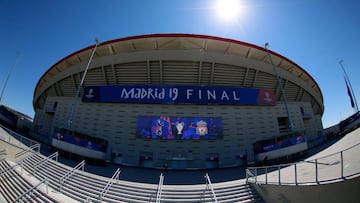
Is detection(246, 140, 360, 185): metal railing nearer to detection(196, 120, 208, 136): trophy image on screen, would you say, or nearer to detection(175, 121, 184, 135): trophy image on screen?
detection(196, 120, 208, 136): trophy image on screen

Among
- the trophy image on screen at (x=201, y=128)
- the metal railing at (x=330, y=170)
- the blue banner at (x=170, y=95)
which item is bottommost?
the metal railing at (x=330, y=170)

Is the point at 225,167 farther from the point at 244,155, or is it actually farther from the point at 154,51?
the point at 154,51

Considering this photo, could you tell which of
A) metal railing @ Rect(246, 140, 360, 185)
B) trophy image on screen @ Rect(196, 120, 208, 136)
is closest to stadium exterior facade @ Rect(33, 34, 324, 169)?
trophy image on screen @ Rect(196, 120, 208, 136)

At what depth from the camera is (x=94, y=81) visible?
19094 millimetres

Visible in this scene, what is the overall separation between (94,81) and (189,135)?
12.4m

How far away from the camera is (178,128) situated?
55.4 ft

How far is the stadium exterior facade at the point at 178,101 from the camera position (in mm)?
16750

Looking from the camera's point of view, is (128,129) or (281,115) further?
(281,115)

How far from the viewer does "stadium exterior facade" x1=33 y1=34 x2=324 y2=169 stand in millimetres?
16750

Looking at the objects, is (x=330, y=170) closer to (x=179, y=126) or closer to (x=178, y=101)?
(x=179, y=126)

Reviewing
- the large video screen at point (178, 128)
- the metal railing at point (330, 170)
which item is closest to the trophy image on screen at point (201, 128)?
the large video screen at point (178, 128)

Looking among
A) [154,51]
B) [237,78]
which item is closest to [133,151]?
[154,51]

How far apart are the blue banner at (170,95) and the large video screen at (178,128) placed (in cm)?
180

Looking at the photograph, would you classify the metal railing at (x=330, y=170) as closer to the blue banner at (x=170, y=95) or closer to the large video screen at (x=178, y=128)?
the large video screen at (x=178, y=128)
